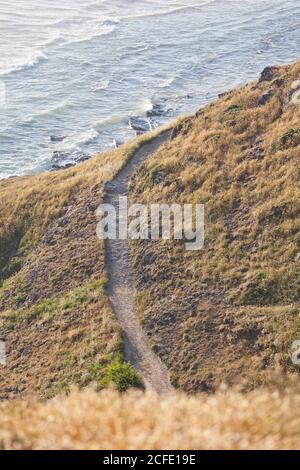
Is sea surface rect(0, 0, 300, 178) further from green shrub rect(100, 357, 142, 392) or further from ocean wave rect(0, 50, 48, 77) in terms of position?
green shrub rect(100, 357, 142, 392)

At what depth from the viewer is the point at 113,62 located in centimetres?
9312

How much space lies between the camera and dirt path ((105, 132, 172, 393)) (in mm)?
23578

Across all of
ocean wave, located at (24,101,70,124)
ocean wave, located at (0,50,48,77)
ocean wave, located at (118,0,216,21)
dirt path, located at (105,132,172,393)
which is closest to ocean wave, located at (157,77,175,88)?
ocean wave, located at (24,101,70,124)

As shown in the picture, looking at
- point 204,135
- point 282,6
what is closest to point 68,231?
point 204,135

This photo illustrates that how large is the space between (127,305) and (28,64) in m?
73.5

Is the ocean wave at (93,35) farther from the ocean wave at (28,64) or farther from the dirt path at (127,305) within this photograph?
the dirt path at (127,305)

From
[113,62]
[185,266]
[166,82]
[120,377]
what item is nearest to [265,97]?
[185,266]

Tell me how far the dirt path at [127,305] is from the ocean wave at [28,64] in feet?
187

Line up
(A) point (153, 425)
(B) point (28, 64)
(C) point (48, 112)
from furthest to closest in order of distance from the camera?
(B) point (28, 64)
(C) point (48, 112)
(A) point (153, 425)

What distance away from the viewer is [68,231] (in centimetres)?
3606

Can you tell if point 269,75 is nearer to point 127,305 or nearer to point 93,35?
point 127,305

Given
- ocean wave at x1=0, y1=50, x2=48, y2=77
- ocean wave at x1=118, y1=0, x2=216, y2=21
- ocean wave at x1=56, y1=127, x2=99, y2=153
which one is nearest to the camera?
ocean wave at x1=56, y1=127, x2=99, y2=153

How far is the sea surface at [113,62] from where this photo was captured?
69.4m

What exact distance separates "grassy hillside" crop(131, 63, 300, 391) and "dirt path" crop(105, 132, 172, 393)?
1.60ft
